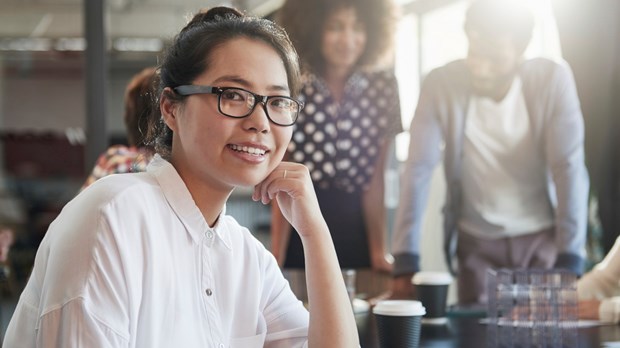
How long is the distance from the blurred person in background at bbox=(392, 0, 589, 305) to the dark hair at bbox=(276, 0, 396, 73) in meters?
0.28

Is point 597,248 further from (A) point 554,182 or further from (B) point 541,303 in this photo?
(B) point 541,303

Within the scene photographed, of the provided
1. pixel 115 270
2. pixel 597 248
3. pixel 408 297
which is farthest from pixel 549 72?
pixel 115 270

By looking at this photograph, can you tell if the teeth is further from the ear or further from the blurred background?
the blurred background

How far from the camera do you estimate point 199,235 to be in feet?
5.30

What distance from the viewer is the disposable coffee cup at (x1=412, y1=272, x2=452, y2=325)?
2521mm

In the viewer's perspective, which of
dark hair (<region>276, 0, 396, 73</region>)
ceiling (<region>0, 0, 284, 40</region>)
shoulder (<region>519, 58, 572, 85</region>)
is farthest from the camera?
ceiling (<region>0, 0, 284, 40</region>)

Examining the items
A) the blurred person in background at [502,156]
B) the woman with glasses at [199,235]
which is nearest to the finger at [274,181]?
the woman with glasses at [199,235]

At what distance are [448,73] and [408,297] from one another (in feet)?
2.92

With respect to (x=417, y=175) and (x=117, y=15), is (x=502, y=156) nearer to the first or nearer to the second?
(x=417, y=175)

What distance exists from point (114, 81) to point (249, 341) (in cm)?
291

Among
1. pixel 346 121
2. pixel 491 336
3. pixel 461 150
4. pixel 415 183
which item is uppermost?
pixel 346 121

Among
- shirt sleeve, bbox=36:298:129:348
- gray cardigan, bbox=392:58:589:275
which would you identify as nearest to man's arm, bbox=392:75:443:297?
gray cardigan, bbox=392:58:589:275

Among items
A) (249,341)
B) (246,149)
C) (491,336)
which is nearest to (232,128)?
(246,149)

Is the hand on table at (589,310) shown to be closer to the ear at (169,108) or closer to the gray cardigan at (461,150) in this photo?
the gray cardigan at (461,150)
